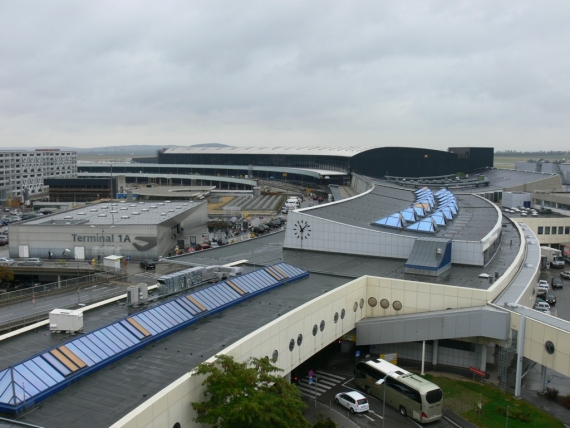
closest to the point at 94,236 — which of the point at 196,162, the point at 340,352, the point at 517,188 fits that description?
the point at 340,352

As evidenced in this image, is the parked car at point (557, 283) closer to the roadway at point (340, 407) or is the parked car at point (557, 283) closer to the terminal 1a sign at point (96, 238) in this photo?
the roadway at point (340, 407)

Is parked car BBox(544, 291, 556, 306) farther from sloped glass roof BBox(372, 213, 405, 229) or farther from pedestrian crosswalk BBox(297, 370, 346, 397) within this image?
pedestrian crosswalk BBox(297, 370, 346, 397)

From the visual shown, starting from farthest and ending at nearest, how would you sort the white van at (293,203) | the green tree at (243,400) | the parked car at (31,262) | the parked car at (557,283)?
the white van at (293,203) < the parked car at (557,283) < the parked car at (31,262) < the green tree at (243,400)

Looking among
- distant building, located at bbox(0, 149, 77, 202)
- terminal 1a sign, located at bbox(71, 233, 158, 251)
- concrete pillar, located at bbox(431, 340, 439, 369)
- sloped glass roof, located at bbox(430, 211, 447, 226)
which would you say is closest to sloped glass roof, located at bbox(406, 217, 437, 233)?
sloped glass roof, located at bbox(430, 211, 447, 226)

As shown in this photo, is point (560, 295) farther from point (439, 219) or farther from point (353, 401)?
point (353, 401)

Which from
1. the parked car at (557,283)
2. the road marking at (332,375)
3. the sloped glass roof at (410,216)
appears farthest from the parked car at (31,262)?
the parked car at (557,283)

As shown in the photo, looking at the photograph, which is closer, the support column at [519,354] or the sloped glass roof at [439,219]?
the support column at [519,354]
